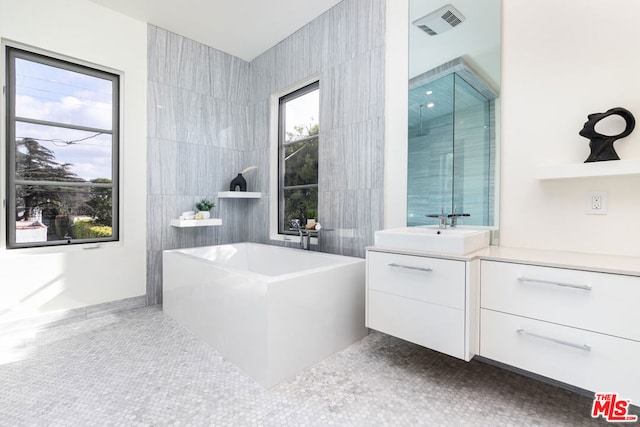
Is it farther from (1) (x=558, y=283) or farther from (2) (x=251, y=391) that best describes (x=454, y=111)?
(2) (x=251, y=391)

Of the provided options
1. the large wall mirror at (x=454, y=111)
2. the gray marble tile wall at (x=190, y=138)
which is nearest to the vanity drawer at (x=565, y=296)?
the large wall mirror at (x=454, y=111)

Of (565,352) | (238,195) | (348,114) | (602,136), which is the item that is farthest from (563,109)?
(238,195)

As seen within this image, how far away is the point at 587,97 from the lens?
1.58m

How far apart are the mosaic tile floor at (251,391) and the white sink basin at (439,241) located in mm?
763

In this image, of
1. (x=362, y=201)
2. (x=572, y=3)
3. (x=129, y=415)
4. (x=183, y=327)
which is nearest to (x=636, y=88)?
(x=572, y=3)

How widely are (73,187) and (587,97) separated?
377 cm

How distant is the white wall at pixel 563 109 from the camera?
1.49 meters

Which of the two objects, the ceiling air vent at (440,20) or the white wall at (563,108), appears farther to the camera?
the ceiling air vent at (440,20)

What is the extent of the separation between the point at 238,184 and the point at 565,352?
3181 millimetres

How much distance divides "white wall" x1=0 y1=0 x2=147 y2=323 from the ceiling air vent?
262 centimetres

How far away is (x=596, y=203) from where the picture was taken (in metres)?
1.56

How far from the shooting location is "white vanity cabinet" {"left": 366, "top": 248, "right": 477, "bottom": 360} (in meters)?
1.51

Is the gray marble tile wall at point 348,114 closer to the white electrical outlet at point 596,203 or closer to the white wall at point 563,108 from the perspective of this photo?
the white wall at point 563,108

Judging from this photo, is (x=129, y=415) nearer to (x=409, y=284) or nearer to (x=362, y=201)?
(x=409, y=284)
